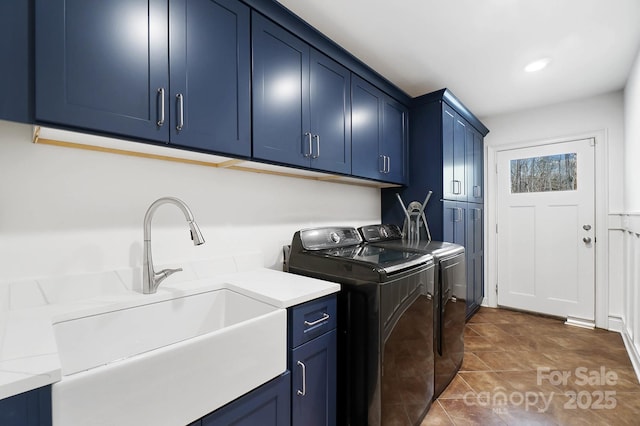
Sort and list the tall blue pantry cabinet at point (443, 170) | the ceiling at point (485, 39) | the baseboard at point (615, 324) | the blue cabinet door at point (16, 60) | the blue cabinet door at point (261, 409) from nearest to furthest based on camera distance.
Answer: the blue cabinet door at point (16, 60) < the blue cabinet door at point (261, 409) < the ceiling at point (485, 39) < the tall blue pantry cabinet at point (443, 170) < the baseboard at point (615, 324)

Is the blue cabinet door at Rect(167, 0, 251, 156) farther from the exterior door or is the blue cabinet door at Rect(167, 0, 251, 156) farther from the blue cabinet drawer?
the exterior door

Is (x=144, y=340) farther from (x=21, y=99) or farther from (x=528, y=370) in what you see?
(x=528, y=370)

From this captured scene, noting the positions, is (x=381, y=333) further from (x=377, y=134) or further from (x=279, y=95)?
(x=377, y=134)

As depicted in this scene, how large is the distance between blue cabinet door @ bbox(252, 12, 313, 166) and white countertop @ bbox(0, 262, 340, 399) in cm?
65

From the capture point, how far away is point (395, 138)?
248 centimetres

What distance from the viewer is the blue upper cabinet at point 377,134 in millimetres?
2051

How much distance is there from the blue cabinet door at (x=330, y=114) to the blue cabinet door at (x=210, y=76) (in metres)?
0.47

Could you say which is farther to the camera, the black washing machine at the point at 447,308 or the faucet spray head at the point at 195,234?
the black washing machine at the point at 447,308

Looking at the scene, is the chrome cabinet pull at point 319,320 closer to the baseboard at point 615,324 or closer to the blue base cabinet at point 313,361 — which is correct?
the blue base cabinet at point 313,361

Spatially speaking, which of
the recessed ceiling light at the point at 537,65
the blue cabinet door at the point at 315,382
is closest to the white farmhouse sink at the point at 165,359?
the blue cabinet door at the point at 315,382

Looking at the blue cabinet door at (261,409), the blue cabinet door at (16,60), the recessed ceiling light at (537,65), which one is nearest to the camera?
the blue cabinet door at (16,60)

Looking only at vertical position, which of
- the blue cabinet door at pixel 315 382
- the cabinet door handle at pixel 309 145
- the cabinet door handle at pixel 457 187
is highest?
the cabinet door handle at pixel 309 145

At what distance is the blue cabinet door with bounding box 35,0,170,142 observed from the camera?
87cm

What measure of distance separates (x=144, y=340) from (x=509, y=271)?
12.8 feet
